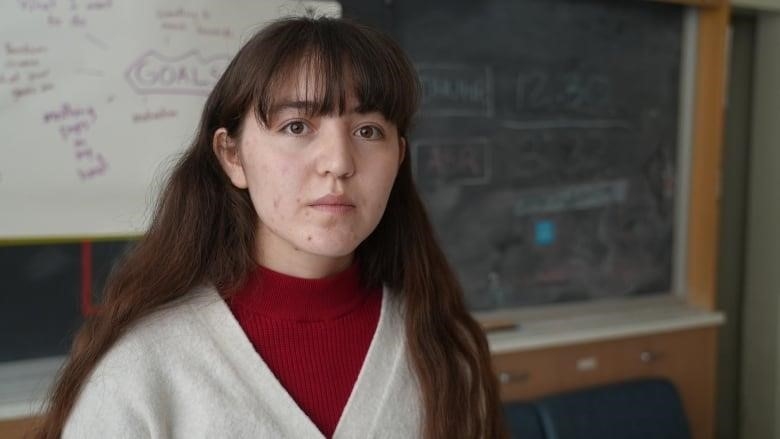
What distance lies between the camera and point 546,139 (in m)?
2.26

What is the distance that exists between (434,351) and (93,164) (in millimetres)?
981

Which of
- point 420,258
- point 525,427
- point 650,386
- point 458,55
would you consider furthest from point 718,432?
point 420,258

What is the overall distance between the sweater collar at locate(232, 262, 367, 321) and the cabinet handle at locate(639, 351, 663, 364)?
1.71 meters

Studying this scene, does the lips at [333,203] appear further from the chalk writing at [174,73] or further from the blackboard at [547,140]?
the blackboard at [547,140]

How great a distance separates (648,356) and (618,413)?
11.7 inches

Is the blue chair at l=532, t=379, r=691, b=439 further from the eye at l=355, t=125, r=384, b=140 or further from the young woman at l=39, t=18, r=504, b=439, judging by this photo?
the eye at l=355, t=125, r=384, b=140

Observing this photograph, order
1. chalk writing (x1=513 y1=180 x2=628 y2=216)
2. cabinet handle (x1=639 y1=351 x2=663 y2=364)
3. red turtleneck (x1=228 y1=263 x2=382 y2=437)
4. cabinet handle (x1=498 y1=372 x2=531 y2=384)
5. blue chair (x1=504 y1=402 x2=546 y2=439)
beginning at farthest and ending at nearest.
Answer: cabinet handle (x1=639 y1=351 x2=663 y2=364), chalk writing (x1=513 y1=180 x2=628 y2=216), cabinet handle (x1=498 y1=372 x2=531 y2=384), blue chair (x1=504 y1=402 x2=546 y2=439), red turtleneck (x1=228 y1=263 x2=382 y2=437)

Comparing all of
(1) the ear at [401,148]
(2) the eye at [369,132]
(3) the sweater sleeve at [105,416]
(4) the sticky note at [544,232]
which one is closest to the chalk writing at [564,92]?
(4) the sticky note at [544,232]

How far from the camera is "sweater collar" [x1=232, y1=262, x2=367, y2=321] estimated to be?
37.4 inches

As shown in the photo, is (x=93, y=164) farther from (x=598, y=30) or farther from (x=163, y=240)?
(x=598, y=30)

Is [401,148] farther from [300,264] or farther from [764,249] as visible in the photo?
[764,249]

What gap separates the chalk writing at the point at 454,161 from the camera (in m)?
2.06

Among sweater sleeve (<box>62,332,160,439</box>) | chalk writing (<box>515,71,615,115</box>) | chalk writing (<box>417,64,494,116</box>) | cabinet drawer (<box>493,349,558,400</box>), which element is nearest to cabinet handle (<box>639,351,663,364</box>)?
cabinet drawer (<box>493,349,558,400</box>)

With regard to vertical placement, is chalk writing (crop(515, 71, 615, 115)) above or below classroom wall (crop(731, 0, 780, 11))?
below
